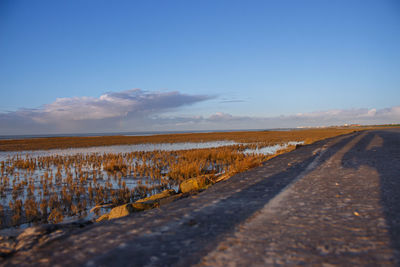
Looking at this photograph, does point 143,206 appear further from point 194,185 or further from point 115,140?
point 115,140

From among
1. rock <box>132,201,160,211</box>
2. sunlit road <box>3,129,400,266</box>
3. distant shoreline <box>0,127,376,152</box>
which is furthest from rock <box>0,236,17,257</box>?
distant shoreline <box>0,127,376,152</box>

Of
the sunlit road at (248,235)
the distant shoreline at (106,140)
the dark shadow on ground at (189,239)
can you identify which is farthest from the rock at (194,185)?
the distant shoreline at (106,140)

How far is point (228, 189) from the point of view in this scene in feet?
24.7

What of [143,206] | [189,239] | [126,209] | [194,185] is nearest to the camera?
[189,239]

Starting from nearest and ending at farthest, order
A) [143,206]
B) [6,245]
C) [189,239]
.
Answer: [6,245] < [189,239] < [143,206]

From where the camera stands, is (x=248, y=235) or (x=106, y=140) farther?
(x=106, y=140)

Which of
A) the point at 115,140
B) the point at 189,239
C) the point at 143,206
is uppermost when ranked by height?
the point at 115,140

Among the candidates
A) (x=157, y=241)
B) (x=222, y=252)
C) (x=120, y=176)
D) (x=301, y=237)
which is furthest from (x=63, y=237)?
(x=120, y=176)

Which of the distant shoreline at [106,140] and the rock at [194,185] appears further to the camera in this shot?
the distant shoreline at [106,140]

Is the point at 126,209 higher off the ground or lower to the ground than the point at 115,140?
lower

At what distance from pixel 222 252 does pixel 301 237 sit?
1305 mm

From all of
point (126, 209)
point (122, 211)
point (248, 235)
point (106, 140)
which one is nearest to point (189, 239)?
point (248, 235)

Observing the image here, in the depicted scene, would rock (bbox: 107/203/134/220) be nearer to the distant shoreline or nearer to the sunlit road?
the sunlit road

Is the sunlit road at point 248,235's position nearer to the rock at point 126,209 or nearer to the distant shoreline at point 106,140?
the rock at point 126,209
